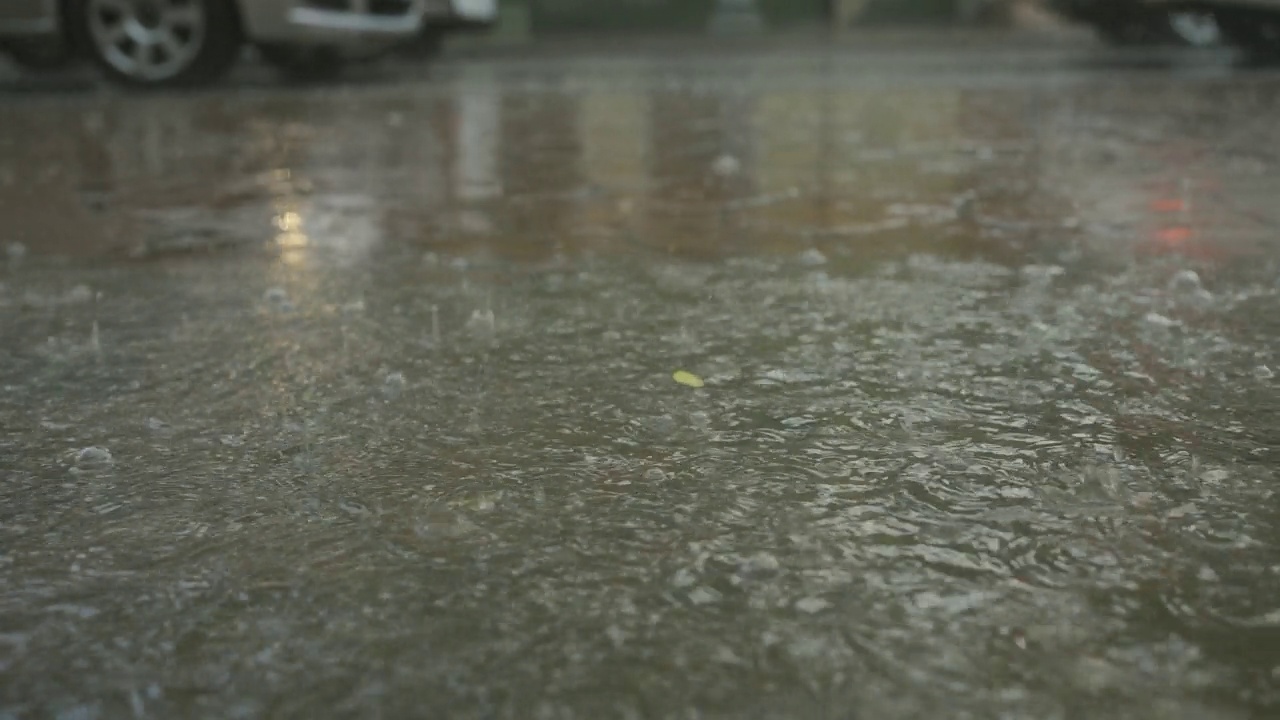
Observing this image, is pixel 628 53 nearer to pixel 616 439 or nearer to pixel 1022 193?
pixel 1022 193

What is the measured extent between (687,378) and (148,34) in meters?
6.16

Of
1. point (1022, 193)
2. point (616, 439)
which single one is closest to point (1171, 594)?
point (616, 439)

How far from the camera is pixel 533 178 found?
3.91m

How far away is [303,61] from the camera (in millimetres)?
8281

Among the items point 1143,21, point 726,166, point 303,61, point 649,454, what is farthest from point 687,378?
point 1143,21

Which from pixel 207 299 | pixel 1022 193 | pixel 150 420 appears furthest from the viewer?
pixel 1022 193

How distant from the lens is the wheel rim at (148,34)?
691cm

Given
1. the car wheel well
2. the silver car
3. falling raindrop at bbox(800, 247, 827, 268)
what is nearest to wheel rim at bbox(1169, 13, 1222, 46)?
the silver car

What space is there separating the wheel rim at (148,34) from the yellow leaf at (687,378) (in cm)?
589

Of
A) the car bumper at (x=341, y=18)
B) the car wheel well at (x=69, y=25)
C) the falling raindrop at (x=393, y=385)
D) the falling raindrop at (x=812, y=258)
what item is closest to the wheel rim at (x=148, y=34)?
the car wheel well at (x=69, y=25)

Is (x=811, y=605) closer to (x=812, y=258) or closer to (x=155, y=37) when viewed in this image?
(x=812, y=258)

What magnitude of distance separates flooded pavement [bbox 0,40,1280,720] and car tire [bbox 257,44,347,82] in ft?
15.8

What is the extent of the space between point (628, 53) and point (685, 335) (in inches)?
370

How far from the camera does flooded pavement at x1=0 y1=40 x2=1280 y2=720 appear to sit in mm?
1014
